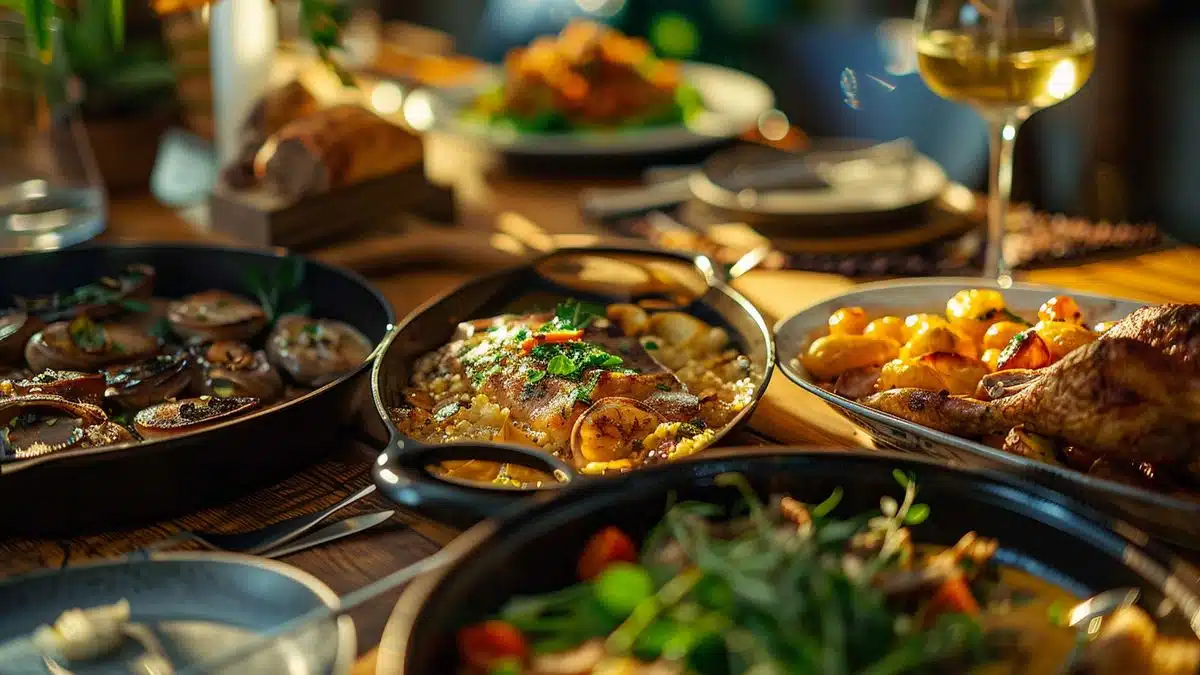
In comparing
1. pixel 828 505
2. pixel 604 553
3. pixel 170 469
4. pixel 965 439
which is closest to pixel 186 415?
pixel 170 469

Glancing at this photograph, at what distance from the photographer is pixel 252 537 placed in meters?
1.14

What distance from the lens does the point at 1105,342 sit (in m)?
1.05

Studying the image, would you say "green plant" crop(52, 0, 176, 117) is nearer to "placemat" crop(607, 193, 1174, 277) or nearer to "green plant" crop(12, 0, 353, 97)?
"green plant" crop(12, 0, 353, 97)

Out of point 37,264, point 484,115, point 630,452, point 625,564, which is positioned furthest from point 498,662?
point 484,115

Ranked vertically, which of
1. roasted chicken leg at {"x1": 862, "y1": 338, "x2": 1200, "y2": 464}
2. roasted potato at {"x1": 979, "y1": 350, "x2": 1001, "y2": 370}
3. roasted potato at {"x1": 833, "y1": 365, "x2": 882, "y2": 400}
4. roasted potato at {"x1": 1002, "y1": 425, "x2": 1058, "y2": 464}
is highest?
roasted chicken leg at {"x1": 862, "y1": 338, "x2": 1200, "y2": 464}

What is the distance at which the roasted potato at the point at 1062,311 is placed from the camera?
1.42 metres

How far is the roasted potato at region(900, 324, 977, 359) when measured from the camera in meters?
1.36

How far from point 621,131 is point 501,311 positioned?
1204 mm

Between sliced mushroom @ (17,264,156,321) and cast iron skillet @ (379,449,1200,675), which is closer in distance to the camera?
cast iron skillet @ (379,449,1200,675)

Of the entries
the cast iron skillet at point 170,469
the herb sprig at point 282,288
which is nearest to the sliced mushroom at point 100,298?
the herb sprig at point 282,288

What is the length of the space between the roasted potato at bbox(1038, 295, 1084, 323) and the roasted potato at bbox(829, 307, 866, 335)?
22cm

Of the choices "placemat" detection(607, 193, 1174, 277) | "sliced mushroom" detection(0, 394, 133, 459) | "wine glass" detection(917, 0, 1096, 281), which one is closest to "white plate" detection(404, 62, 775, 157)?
"placemat" detection(607, 193, 1174, 277)

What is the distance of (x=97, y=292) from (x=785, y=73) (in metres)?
2.58

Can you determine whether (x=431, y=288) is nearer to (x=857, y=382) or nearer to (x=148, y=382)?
(x=148, y=382)
